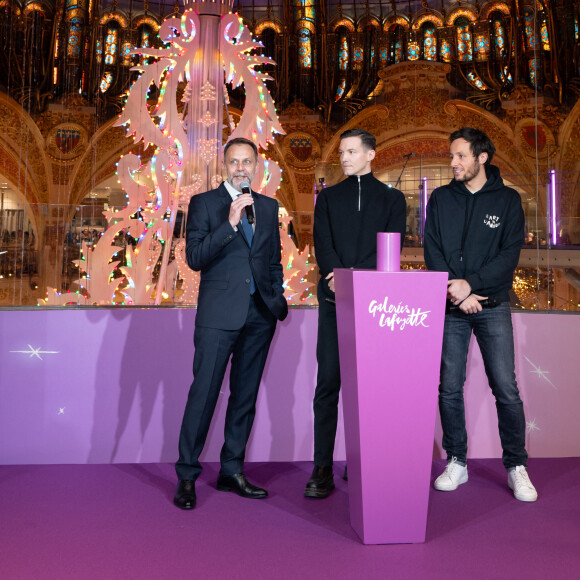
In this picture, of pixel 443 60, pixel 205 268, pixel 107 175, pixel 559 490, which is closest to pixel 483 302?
pixel 559 490

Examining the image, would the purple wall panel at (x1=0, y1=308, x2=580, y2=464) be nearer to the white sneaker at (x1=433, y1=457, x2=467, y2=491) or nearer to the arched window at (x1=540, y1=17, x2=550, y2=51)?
the white sneaker at (x1=433, y1=457, x2=467, y2=491)

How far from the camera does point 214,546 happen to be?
63.0 inches

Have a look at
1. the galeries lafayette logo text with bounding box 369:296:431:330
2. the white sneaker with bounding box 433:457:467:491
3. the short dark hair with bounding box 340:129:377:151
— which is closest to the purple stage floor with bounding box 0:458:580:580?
the white sneaker with bounding box 433:457:467:491

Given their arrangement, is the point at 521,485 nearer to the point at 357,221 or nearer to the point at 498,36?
the point at 357,221

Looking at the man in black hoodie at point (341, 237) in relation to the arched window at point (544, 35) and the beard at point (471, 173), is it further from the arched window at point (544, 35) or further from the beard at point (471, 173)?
the arched window at point (544, 35)

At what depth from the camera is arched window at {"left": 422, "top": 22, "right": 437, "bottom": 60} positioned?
25.7 ft

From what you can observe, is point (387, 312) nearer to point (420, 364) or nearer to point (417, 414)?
point (420, 364)

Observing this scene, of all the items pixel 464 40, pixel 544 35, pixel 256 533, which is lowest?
pixel 256 533

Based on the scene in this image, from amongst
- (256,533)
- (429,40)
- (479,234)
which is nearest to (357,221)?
(479,234)

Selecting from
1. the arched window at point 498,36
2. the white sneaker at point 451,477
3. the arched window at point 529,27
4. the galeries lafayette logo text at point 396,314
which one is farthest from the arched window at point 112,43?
the galeries lafayette logo text at point 396,314

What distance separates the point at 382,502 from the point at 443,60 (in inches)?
284

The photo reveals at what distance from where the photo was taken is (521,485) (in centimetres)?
201

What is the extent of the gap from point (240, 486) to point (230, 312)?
0.53m

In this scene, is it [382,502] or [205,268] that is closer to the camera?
[382,502]
